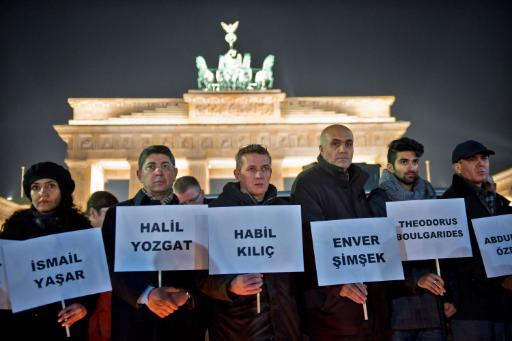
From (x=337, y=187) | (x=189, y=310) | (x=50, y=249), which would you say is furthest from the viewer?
(x=337, y=187)

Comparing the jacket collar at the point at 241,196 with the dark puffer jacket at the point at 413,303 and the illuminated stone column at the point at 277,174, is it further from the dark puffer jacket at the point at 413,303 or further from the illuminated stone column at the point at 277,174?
the illuminated stone column at the point at 277,174

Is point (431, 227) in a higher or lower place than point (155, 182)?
lower

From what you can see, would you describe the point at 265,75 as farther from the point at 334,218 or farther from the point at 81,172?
the point at 334,218

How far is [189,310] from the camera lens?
3707mm

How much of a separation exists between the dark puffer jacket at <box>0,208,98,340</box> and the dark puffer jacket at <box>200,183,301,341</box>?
3.15 ft

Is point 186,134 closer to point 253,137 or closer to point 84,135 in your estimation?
point 253,137

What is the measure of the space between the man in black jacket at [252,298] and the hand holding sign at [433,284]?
3.40ft

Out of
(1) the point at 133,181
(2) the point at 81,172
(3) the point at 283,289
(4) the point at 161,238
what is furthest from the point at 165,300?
(2) the point at 81,172

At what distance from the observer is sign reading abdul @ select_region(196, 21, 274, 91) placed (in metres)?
32.6

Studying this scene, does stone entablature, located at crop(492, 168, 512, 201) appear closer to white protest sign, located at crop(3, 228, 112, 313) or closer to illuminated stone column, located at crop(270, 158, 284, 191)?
illuminated stone column, located at crop(270, 158, 284, 191)

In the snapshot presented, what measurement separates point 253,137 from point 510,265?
27.6 m

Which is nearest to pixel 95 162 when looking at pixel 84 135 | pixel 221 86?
pixel 84 135

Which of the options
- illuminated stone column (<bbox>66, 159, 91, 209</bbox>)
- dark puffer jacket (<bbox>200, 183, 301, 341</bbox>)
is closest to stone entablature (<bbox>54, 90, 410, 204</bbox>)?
illuminated stone column (<bbox>66, 159, 91, 209</bbox>)

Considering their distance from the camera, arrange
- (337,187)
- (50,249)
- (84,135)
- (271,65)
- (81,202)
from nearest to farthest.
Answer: (50,249) < (337,187) < (81,202) < (84,135) < (271,65)
